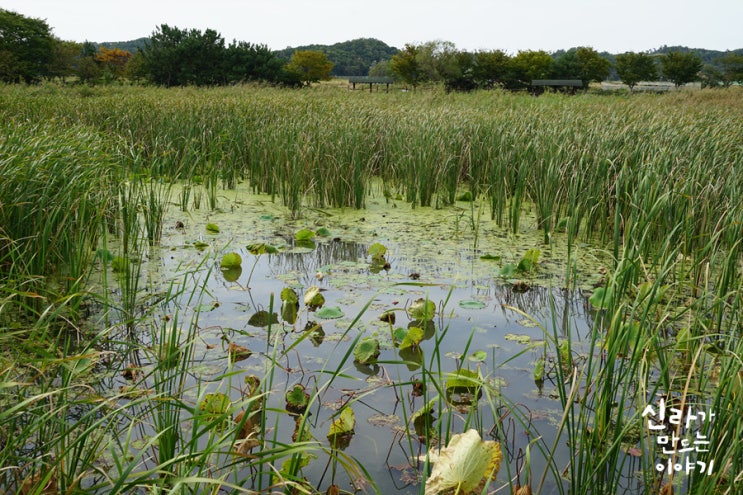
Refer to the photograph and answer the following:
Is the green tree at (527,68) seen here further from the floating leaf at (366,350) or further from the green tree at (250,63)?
the floating leaf at (366,350)

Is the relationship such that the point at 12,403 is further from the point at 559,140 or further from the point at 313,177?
the point at 559,140

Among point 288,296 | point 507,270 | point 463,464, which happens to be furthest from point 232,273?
point 463,464

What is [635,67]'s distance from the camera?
40250mm

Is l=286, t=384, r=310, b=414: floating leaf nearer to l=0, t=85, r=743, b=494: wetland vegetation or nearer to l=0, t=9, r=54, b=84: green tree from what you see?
l=0, t=85, r=743, b=494: wetland vegetation

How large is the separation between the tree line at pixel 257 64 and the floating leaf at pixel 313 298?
2238 cm

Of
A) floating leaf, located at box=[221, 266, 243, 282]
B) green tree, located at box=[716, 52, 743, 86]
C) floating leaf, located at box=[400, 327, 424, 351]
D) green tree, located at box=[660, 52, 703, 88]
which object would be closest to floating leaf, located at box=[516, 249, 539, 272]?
floating leaf, located at box=[400, 327, 424, 351]

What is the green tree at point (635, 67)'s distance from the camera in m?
39.9

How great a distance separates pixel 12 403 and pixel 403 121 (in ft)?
19.1

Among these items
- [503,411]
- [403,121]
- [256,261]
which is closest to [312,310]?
[256,261]

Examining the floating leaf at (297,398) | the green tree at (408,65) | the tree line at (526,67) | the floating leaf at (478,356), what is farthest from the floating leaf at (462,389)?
the green tree at (408,65)

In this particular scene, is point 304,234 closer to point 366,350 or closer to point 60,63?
point 366,350

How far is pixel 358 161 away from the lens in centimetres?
558

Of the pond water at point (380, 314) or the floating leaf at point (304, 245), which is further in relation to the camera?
the floating leaf at point (304, 245)

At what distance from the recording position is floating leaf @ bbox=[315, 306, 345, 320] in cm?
321
